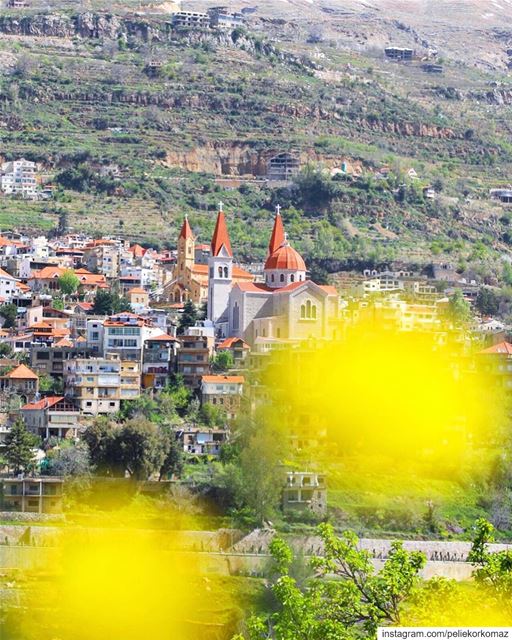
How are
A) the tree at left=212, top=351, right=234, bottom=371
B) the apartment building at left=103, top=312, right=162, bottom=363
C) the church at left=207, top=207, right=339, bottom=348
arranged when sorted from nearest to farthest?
the tree at left=212, top=351, right=234, bottom=371, the apartment building at left=103, top=312, right=162, bottom=363, the church at left=207, top=207, right=339, bottom=348

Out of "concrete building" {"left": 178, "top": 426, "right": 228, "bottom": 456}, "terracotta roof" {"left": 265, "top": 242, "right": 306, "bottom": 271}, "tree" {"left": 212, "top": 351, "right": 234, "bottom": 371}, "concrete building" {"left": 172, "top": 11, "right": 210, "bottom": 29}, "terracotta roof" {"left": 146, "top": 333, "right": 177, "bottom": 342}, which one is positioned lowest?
"concrete building" {"left": 178, "top": 426, "right": 228, "bottom": 456}

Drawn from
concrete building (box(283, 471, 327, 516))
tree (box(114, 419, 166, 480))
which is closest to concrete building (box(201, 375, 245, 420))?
concrete building (box(283, 471, 327, 516))

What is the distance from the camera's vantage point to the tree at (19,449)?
50250mm

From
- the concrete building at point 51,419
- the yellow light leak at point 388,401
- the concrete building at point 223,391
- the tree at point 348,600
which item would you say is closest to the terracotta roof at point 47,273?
the concrete building at point 223,391

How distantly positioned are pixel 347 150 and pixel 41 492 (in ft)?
181

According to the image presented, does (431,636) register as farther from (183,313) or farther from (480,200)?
(480,200)

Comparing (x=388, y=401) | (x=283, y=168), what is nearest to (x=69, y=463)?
(x=388, y=401)

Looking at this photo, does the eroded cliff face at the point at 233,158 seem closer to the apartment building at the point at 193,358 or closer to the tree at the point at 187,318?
the tree at the point at 187,318

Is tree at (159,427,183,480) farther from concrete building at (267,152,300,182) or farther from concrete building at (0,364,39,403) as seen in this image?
concrete building at (267,152,300,182)

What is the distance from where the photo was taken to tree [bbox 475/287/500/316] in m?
76.4

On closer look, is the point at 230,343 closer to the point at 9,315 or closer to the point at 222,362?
the point at 222,362

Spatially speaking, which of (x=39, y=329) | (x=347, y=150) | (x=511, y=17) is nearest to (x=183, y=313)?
(x=39, y=329)

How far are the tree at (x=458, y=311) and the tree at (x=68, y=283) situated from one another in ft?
42.3

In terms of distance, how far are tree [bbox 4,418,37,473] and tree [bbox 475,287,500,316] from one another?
2910cm
